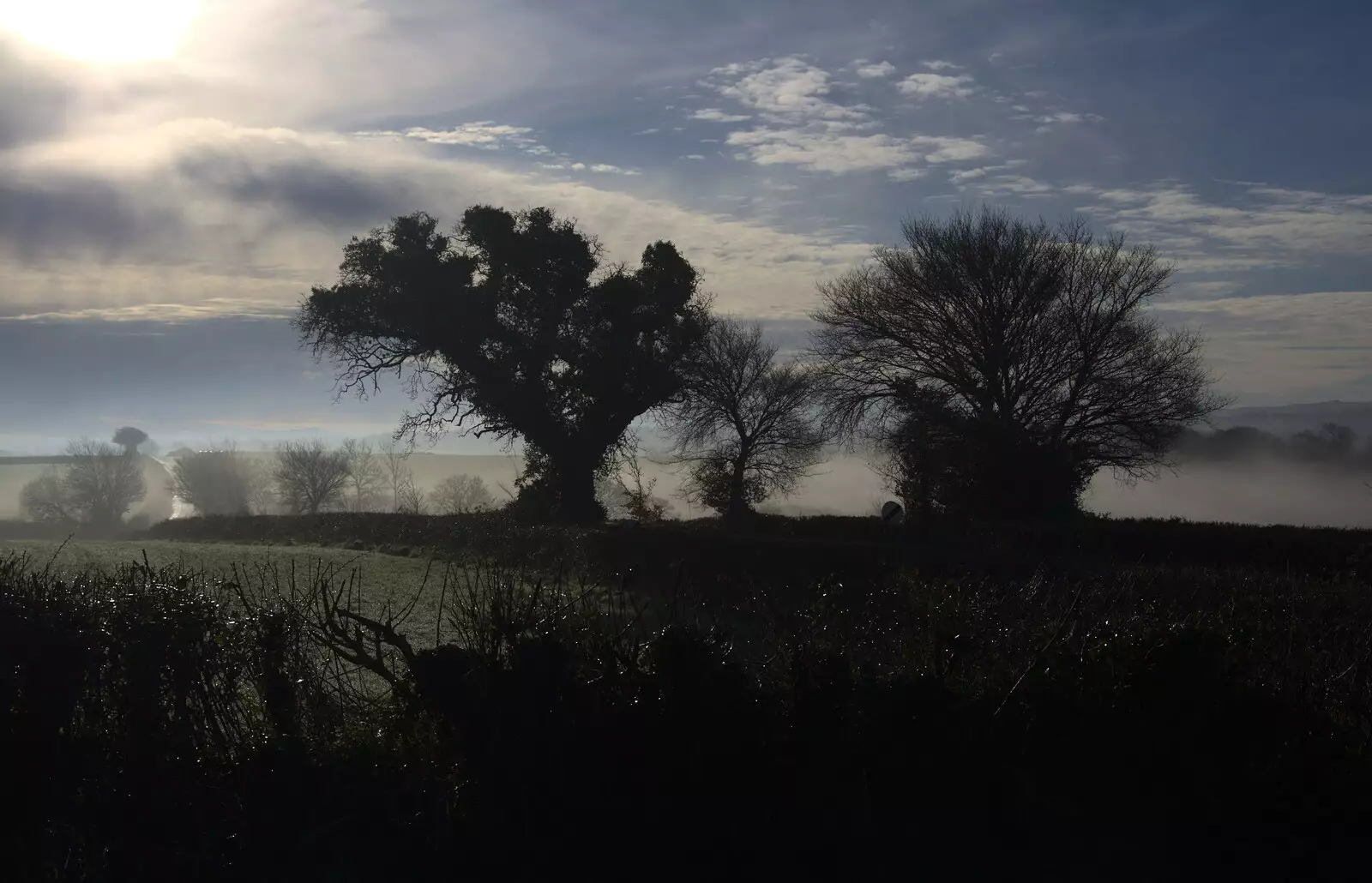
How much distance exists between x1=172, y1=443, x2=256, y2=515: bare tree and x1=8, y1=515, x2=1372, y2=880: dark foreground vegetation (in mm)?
68344

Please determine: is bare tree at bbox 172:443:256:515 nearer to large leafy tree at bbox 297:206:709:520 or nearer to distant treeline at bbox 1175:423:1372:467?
large leafy tree at bbox 297:206:709:520

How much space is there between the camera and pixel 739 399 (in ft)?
120

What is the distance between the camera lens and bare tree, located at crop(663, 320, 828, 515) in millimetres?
35844

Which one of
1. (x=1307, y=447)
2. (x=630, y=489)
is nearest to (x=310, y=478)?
(x=630, y=489)

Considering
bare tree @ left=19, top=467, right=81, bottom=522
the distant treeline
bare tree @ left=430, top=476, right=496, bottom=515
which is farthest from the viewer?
bare tree @ left=430, top=476, right=496, bottom=515

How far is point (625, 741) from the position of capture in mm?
5324

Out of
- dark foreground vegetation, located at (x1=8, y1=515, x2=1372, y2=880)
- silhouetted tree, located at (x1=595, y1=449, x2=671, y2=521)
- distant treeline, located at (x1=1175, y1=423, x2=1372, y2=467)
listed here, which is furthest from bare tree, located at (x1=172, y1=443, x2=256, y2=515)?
dark foreground vegetation, located at (x1=8, y1=515, x2=1372, y2=880)

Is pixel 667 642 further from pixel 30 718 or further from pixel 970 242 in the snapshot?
pixel 970 242

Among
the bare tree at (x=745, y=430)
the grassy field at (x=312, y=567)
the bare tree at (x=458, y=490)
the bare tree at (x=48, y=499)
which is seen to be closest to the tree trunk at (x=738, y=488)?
the bare tree at (x=745, y=430)

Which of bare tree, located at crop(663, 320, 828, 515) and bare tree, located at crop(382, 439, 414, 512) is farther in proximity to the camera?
bare tree, located at crop(382, 439, 414, 512)

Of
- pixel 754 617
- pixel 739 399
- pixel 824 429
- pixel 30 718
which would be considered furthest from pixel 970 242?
pixel 30 718

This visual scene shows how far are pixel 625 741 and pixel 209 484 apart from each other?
2938 inches

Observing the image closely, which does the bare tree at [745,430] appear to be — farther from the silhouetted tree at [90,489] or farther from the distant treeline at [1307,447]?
the silhouetted tree at [90,489]

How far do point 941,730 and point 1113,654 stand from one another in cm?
124
